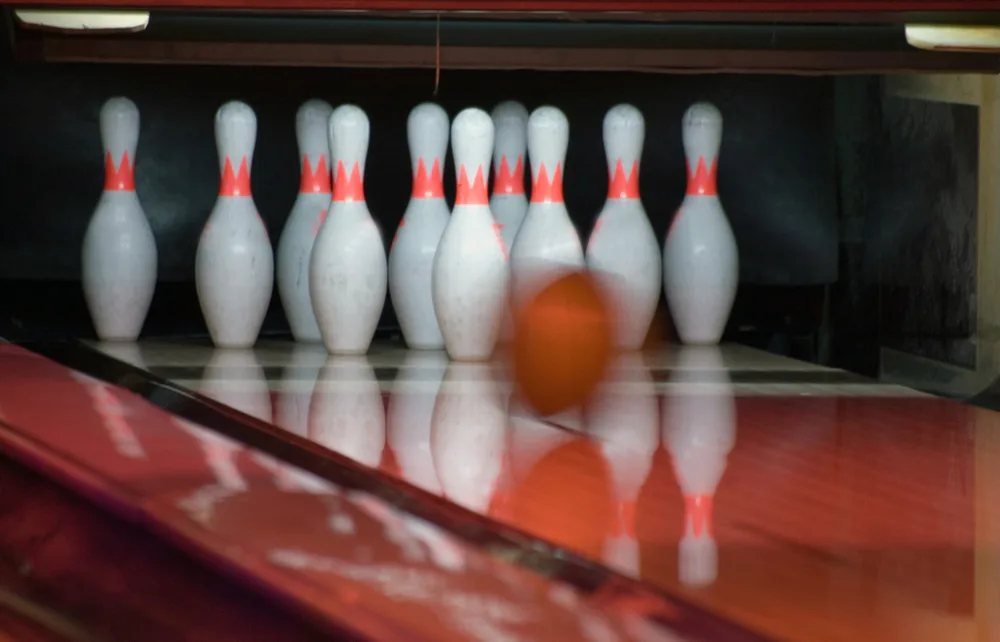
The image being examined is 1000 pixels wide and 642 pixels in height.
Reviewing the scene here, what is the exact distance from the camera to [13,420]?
127cm

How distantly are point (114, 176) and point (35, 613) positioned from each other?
1.35 metres

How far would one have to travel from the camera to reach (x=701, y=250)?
2232mm

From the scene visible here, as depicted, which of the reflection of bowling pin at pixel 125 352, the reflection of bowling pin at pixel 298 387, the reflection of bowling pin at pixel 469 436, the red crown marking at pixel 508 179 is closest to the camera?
the reflection of bowling pin at pixel 469 436

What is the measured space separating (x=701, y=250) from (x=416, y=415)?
0.83 m

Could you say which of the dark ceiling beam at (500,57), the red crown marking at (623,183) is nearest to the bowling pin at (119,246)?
the dark ceiling beam at (500,57)

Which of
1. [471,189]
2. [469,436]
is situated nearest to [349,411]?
[469,436]

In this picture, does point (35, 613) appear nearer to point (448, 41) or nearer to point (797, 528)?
point (797, 528)

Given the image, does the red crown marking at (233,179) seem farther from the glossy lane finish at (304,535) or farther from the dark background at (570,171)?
the glossy lane finish at (304,535)

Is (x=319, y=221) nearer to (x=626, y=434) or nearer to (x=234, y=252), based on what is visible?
(x=234, y=252)

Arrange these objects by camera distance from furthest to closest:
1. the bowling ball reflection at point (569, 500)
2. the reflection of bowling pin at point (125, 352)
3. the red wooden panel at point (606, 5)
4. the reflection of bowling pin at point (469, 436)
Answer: the reflection of bowling pin at point (125, 352) < the red wooden panel at point (606, 5) < the reflection of bowling pin at point (469, 436) < the bowling ball reflection at point (569, 500)

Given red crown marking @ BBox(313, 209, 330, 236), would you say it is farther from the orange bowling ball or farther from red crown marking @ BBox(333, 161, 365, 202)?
the orange bowling ball

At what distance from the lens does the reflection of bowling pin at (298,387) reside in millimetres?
1424

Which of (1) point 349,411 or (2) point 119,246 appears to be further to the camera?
(2) point 119,246

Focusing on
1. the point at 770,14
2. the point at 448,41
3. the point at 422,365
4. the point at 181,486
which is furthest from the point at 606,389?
the point at 181,486
